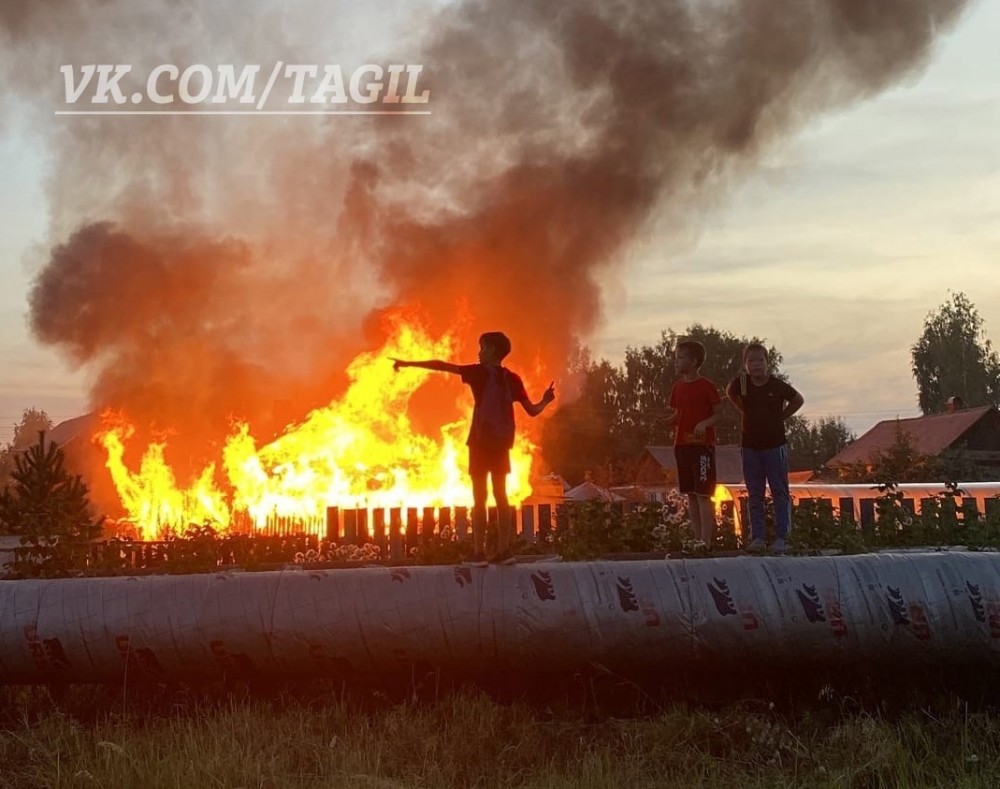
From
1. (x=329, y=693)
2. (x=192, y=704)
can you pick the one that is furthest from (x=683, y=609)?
(x=192, y=704)

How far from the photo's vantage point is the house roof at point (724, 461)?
Result: 5141 centimetres

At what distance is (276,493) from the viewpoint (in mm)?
19000

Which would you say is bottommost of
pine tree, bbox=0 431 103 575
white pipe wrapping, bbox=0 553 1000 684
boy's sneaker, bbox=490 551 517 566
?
white pipe wrapping, bbox=0 553 1000 684

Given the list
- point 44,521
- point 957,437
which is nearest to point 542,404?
point 44,521

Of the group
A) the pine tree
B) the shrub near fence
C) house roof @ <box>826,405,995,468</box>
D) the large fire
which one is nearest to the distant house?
house roof @ <box>826,405,995,468</box>

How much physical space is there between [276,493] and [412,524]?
764cm

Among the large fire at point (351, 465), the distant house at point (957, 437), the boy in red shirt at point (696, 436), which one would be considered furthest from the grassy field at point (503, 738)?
the distant house at point (957, 437)

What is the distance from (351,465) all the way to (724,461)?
3925 centimetres

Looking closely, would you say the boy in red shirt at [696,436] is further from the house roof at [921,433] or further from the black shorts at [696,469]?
the house roof at [921,433]

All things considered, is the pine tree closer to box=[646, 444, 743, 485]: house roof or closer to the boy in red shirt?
the boy in red shirt

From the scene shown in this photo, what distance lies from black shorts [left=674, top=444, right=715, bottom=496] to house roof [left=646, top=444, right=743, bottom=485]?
3947 cm

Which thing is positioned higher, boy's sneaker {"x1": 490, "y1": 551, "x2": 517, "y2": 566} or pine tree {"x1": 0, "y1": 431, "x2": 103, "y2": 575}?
pine tree {"x1": 0, "y1": 431, "x2": 103, "y2": 575}

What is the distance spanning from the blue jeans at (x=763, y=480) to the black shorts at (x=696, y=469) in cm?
32

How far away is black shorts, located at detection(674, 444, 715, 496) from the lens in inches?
329
